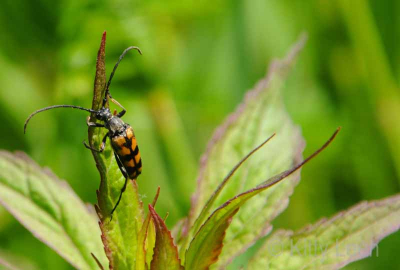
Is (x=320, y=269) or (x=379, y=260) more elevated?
(x=379, y=260)

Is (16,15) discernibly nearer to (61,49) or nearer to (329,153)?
(61,49)

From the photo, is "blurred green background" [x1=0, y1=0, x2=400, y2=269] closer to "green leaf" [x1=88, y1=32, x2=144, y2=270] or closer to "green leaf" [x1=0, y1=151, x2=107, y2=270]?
"green leaf" [x1=0, y1=151, x2=107, y2=270]

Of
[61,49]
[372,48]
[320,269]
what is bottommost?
[320,269]

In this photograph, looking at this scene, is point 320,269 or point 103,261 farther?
point 103,261

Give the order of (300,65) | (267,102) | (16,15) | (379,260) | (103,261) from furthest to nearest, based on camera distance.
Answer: (300,65)
(16,15)
(379,260)
(267,102)
(103,261)

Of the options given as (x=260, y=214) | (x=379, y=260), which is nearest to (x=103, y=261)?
(x=260, y=214)

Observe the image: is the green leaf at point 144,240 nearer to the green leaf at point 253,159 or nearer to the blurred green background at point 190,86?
the green leaf at point 253,159
